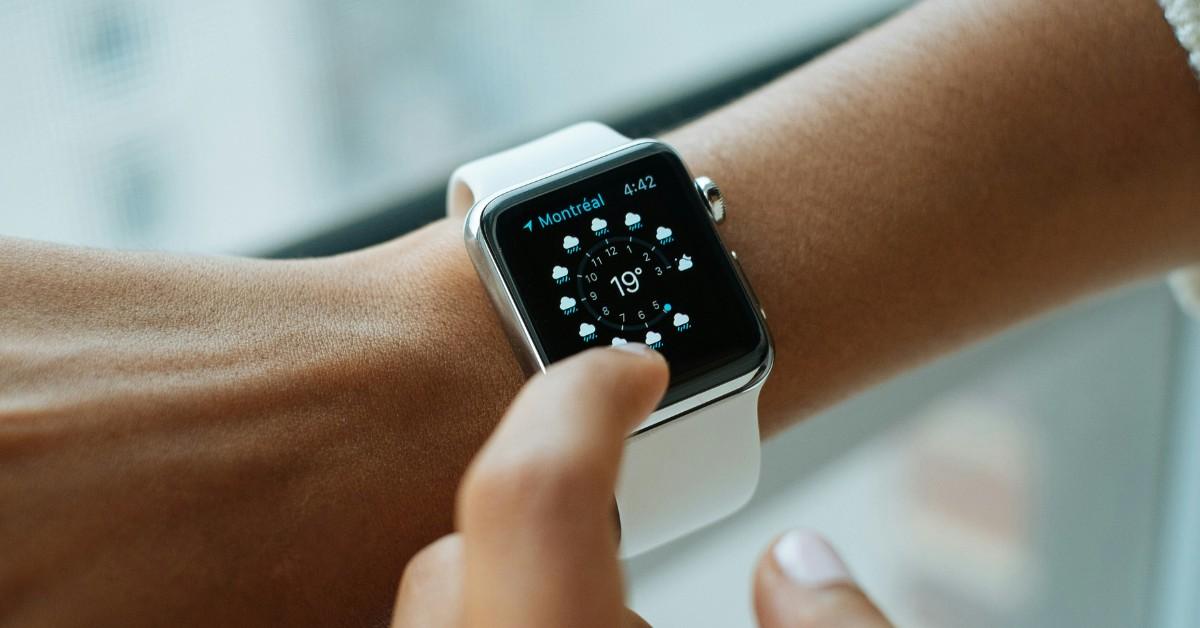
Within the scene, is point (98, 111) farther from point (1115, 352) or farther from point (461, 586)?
point (1115, 352)

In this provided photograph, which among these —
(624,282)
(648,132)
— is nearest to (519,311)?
(624,282)

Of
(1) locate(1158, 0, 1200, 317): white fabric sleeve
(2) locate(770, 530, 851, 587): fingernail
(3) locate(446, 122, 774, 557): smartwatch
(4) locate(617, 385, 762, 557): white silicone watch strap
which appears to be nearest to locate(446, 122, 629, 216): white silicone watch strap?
(3) locate(446, 122, 774, 557): smartwatch

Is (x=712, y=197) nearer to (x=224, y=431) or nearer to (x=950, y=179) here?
(x=950, y=179)

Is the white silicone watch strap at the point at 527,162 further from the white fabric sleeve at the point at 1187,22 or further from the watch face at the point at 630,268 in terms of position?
the white fabric sleeve at the point at 1187,22

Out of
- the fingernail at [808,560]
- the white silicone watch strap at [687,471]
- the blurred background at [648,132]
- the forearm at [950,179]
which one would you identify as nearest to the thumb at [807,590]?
the fingernail at [808,560]

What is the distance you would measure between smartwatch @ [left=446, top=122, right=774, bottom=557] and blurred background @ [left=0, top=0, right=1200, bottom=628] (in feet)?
0.92

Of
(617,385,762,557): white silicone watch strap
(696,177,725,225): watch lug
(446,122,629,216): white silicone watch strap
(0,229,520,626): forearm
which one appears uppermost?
(446,122,629,216): white silicone watch strap

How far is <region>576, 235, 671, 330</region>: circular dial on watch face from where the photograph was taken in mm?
715

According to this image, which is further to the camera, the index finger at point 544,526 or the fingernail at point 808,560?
the fingernail at point 808,560

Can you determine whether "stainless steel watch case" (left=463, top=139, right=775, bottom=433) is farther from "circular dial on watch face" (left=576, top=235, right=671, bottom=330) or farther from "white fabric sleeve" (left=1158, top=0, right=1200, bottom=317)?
"white fabric sleeve" (left=1158, top=0, right=1200, bottom=317)

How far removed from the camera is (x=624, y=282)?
0.73m

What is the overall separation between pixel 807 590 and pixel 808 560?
16 millimetres

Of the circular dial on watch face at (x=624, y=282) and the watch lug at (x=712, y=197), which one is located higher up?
the watch lug at (x=712, y=197)

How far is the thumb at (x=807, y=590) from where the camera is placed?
55 cm
